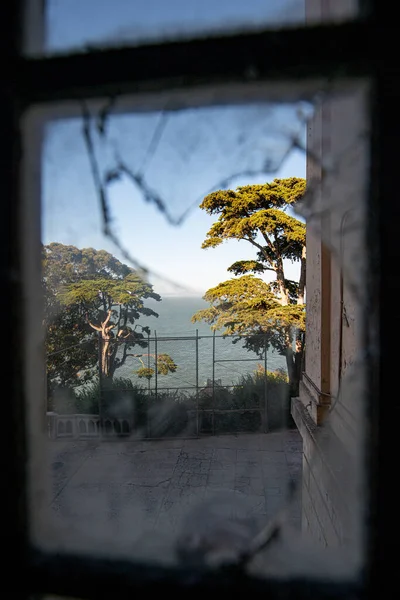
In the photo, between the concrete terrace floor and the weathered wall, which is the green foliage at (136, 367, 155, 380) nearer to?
the concrete terrace floor

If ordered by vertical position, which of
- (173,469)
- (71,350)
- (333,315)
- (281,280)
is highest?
(281,280)

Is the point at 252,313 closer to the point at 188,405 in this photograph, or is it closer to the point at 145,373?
the point at 188,405

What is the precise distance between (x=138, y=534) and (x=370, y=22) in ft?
3.08

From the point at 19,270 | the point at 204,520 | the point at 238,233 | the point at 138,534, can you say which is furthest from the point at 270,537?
the point at 238,233

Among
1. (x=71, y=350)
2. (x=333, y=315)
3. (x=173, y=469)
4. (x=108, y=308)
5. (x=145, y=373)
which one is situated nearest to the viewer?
(x=333, y=315)

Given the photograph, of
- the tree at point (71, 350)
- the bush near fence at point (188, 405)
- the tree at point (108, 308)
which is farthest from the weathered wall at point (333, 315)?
the tree at point (71, 350)

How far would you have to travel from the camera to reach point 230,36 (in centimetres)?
65

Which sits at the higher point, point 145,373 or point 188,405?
point 145,373

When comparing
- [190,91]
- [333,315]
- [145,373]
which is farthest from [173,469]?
[190,91]

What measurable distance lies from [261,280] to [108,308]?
3655 mm

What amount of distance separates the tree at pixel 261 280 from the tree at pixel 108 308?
1666 mm

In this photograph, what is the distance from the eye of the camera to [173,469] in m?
7.41

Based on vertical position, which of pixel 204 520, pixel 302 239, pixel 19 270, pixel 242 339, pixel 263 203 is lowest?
pixel 242 339

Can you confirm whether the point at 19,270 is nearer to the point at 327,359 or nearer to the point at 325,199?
the point at 325,199
